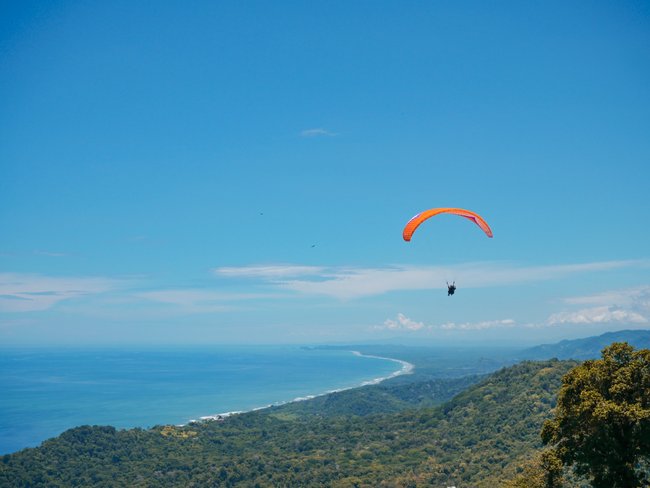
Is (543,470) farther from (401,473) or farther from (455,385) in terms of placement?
(455,385)

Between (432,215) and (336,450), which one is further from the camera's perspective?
(336,450)

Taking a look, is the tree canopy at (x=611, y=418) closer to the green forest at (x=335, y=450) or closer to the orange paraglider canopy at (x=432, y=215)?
the orange paraglider canopy at (x=432, y=215)

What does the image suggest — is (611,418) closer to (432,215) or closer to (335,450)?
(432,215)

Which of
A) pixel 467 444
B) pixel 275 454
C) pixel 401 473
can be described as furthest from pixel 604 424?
pixel 275 454

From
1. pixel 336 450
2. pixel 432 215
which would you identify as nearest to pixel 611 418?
pixel 432 215

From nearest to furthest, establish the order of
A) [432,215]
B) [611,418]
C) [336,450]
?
[611,418] → [432,215] → [336,450]

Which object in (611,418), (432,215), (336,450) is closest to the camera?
(611,418)
